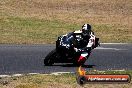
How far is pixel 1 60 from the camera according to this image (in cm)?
2133

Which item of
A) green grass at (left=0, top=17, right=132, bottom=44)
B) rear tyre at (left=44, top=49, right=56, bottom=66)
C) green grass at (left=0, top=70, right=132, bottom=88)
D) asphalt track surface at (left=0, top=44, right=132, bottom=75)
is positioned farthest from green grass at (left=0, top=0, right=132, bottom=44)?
green grass at (left=0, top=70, right=132, bottom=88)

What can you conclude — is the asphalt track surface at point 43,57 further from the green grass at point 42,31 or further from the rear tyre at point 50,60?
the green grass at point 42,31

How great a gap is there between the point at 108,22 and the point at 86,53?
1924 cm

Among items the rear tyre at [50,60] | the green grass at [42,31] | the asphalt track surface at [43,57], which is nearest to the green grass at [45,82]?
the asphalt track surface at [43,57]

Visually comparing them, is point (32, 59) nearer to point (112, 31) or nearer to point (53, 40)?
point (53, 40)

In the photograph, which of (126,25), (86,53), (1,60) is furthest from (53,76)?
(126,25)

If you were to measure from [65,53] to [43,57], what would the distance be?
8.78ft

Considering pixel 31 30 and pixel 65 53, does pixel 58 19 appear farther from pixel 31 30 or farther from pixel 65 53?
pixel 65 53

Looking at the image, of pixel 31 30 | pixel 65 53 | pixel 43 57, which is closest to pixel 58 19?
pixel 31 30

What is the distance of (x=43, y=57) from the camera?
74.9 ft

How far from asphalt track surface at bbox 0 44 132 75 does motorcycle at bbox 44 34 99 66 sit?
0.23 m

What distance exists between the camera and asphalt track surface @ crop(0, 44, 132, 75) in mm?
19453

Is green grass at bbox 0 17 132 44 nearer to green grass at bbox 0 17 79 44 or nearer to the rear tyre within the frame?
green grass at bbox 0 17 79 44

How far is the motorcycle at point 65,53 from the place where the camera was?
795 inches
